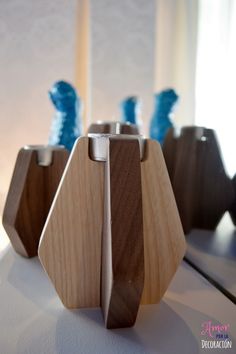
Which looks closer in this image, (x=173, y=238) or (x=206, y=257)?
(x=173, y=238)

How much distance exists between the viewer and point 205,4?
2.14 feet

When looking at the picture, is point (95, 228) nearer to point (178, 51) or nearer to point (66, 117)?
point (66, 117)

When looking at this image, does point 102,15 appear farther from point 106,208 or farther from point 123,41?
point 106,208

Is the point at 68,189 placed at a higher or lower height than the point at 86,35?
lower

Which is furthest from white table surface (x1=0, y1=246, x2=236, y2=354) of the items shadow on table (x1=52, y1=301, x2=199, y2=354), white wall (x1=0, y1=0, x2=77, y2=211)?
white wall (x1=0, y1=0, x2=77, y2=211)

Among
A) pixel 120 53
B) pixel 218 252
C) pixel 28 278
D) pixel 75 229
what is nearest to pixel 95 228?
pixel 75 229

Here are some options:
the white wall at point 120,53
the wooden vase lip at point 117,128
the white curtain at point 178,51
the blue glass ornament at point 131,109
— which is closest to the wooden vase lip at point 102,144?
the wooden vase lip at point 117,128

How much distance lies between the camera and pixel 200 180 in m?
0.62

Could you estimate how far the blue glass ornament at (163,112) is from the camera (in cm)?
85

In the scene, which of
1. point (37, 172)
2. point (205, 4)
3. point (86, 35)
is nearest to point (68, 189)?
point (37, 172)

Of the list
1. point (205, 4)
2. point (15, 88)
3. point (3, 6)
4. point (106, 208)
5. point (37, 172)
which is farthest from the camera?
point (15, 88)

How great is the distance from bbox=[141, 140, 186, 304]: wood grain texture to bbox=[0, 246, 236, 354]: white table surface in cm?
4

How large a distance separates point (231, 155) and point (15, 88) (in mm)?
629

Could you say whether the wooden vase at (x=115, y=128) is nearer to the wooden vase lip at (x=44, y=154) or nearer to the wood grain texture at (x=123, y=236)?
the wooden vase lip at (x=44, y=154)
